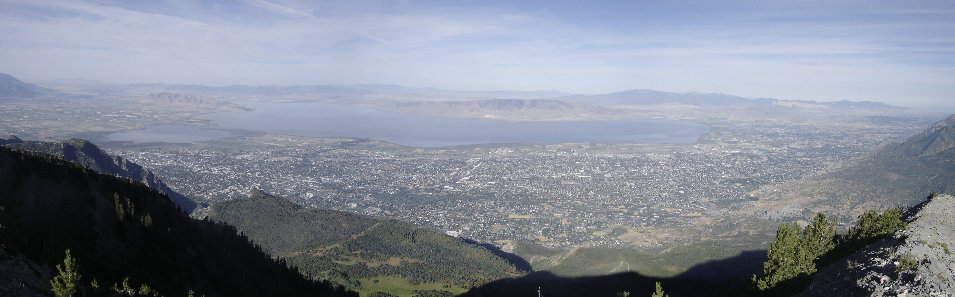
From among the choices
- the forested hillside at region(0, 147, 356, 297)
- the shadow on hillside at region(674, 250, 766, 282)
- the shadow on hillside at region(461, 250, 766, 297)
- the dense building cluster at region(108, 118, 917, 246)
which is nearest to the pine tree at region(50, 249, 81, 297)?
the forested hillside at region(0, 147, 356, 297)

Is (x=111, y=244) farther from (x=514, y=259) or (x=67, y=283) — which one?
(x=514, y=259)

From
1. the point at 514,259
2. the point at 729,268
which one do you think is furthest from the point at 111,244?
the point at 729,268

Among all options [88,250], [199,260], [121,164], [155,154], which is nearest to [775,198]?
[199,260]

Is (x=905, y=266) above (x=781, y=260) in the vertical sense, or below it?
above

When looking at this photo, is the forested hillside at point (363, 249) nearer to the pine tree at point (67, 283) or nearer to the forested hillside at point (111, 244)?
the forested hillside at point (111, 244)

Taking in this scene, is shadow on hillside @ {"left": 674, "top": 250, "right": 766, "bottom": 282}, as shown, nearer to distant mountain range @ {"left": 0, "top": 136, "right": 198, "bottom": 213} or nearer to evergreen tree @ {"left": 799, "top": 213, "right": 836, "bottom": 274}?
evergreen tree @ {"left": 799, "top": 213, "right": 836, "bottom": 274}

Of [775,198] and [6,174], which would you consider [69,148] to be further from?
[775,198]

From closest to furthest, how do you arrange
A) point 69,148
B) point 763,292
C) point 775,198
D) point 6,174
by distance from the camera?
point 763,292 → point 6,174 → point 69,148 → point 775,198
